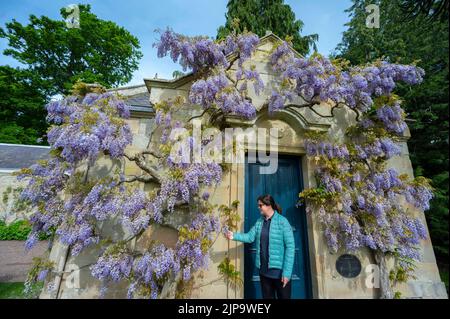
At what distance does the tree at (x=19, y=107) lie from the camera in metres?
14.6

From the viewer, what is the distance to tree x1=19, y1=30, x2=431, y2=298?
303 centimetres

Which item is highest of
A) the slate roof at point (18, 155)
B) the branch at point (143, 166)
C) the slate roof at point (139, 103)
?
the slate roof at point (18, 155)

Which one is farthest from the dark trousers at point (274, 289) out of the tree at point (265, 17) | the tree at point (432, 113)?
the tree at point (265, 17)

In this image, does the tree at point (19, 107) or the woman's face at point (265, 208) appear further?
the tree at point (19, 107)

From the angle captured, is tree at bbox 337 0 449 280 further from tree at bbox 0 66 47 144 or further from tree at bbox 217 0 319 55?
tree at bbox 0 66 47 144

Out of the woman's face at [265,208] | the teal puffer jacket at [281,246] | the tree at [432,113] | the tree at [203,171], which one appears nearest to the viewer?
the teal puffer jacket at [281,246]

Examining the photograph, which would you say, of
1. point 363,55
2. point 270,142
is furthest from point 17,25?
point 363,55

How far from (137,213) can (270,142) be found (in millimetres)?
2510

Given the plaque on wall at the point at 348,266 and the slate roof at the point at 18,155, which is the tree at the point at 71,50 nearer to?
the slate roof at the point at 18,155

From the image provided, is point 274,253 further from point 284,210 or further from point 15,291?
point 15,291

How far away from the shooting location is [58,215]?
→ 3.28m

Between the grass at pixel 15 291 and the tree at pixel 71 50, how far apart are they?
13910 mm

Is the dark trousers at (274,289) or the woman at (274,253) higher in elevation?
the woman at (274,253)
